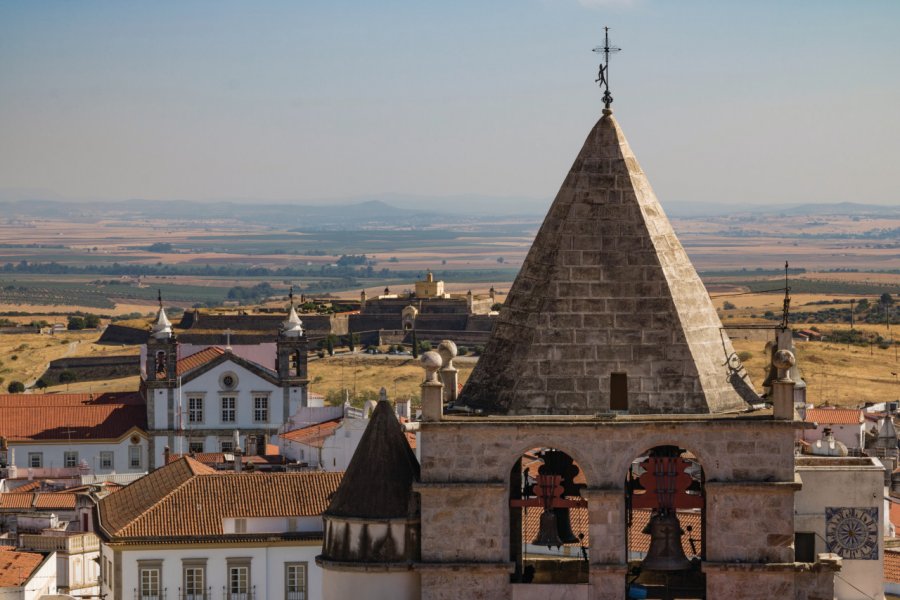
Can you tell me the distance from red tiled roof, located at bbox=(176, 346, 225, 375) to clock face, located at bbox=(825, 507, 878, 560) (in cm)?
7868

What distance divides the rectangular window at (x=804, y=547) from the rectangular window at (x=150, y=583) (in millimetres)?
29637

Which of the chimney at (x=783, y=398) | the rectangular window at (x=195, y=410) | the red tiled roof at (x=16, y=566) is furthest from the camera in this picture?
the rectangular window at (x=195, y=410)

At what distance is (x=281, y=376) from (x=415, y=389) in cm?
3688

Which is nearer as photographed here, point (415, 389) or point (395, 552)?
point (395, 552)

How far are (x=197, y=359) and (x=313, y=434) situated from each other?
2118 cm

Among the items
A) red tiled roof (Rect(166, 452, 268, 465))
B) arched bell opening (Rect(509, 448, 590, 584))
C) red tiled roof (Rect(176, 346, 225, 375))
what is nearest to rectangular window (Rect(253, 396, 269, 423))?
red tiled roof (Rect(176, 346, 225, 375))

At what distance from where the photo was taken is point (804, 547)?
83.8 ft

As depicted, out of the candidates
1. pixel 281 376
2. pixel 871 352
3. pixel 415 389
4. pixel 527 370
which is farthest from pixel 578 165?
pixel 871 352

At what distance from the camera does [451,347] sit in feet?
83.1

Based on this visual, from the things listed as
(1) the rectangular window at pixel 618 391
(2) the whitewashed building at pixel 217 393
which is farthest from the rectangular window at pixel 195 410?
(1) the rectangular window at pixel 618 391

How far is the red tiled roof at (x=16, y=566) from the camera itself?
53.2 metres

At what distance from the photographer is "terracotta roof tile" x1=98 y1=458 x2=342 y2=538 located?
178ft

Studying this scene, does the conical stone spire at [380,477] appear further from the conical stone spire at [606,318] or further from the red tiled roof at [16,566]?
the red tiled roof at [16,566]

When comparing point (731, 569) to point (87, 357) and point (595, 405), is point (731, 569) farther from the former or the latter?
point (87, 357)
